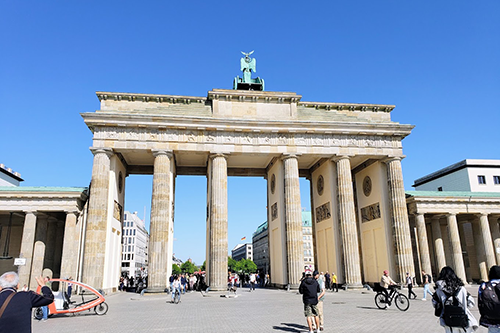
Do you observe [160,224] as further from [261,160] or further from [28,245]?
[261,160]

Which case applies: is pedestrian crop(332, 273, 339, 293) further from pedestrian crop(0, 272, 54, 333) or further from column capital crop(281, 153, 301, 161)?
pedestrian crop(0, 272, 54, 333)

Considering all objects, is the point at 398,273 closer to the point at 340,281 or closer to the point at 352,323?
the point at 340,281

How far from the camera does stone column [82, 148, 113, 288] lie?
25.7 metres

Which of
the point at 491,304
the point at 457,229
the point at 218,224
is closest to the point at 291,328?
the point at 491,304

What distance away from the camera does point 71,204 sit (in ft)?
92.7

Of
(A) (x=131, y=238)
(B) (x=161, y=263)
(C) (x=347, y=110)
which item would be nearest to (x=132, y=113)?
(B) (x=161, y=263)

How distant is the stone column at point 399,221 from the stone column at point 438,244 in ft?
24.4

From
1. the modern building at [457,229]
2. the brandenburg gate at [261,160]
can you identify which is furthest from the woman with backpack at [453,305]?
the modern building at [457,229]

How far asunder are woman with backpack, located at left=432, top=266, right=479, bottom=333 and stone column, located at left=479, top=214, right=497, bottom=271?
109 ft

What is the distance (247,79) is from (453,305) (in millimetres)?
30024

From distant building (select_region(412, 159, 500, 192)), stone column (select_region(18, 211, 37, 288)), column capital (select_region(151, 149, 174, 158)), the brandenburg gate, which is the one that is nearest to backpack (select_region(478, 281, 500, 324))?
the brandenburg gate

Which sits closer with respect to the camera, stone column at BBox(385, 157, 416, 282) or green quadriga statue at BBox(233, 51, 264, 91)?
stone column at BBox(385, 157, 416, 282)

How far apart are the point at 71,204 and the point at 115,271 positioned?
6840 mm

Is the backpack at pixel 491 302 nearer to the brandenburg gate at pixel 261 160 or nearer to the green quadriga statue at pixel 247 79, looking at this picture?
the brandenburg gate at pixel 261 160
